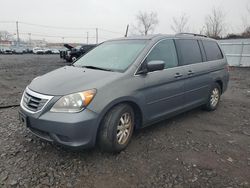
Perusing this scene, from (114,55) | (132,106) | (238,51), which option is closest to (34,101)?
(132,106)

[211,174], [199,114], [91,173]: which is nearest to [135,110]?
[91,173]

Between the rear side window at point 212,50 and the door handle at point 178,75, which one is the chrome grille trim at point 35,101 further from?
the rear side window at point 212,50

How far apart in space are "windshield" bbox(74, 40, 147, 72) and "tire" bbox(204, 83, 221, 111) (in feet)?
7.45

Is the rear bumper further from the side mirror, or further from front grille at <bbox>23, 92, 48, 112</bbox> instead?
the side mirror

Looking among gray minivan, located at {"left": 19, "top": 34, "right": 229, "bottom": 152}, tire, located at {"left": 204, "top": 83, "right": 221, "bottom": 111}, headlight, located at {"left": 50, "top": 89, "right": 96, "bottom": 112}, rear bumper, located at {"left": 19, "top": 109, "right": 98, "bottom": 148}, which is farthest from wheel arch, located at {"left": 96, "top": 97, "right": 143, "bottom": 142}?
tire, located at {"left": 204, "top": 83, "right": 221, "bottom": 111}

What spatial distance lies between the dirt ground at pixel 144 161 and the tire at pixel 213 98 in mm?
847

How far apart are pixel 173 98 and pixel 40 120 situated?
7.24 feet

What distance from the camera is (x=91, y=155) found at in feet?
9.55

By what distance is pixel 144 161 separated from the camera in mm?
2826

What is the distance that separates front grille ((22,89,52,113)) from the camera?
2.61m

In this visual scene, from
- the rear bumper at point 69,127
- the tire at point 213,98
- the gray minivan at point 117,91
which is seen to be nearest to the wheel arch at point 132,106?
the gray minivan at point 117,91

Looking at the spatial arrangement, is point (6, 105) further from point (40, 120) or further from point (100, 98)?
point (100, 98)

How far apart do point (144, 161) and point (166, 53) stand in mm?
1891

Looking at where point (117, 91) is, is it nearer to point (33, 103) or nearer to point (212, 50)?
point (33, 103)
